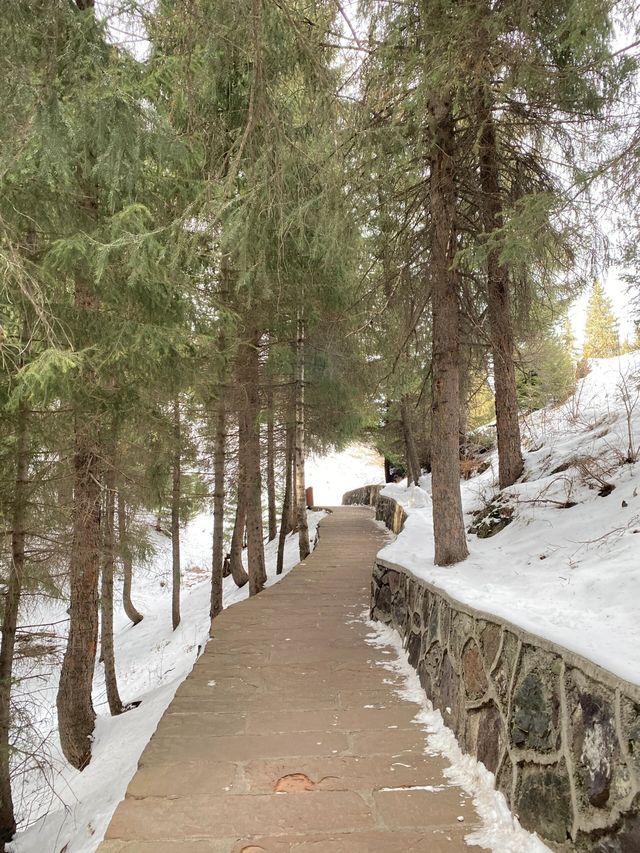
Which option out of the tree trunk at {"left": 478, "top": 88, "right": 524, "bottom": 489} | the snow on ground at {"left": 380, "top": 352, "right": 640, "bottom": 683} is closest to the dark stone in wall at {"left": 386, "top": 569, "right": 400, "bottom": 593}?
the snow on ground at {"left": 380, "top": 352, "right": 640, "bottom": 683}

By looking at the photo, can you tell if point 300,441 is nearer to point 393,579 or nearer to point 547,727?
point 393,579

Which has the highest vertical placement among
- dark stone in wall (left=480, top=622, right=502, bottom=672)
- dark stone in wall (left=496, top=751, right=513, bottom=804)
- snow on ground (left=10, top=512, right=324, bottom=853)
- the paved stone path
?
dark stone in wall (left=480, top=622, right=502, bottom=672)

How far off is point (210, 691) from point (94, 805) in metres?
1.52

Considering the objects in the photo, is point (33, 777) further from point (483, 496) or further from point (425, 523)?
point (483, 496)

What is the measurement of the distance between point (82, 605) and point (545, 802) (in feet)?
18.1

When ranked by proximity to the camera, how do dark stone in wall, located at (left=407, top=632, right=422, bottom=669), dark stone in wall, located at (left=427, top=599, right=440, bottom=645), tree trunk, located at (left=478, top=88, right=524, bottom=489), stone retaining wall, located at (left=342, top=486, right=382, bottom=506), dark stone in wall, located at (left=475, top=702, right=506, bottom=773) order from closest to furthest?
dark stone in wall, located at (left=475, top=702, right=506, bottom=773)
dark stone in wall, located at (left=427, top=599, right=440, bottom=645)
dark stone in wall, located at (left=407, top=632, right=422, bottom=669)
tree trunk, located at (left=478, top=88, right=524, bottom=489)
stone retaining wall, located at (left=342, top=486, right=382, bottom=506)

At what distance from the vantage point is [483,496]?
7.84 meters

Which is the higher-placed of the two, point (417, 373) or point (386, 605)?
point (417, 373)

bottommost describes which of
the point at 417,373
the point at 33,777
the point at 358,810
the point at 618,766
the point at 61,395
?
the point at 33,777

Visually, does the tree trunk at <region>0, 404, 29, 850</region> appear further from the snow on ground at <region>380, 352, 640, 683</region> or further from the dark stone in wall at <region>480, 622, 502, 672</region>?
the dark stone in wall at <region>480, 622, 502, 672</region>

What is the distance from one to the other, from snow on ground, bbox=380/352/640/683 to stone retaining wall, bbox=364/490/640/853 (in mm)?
106

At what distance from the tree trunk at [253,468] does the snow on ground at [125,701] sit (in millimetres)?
1636

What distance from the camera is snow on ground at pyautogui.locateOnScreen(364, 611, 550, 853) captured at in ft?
8.09

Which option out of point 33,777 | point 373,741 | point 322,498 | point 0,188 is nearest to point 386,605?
point 373,741
